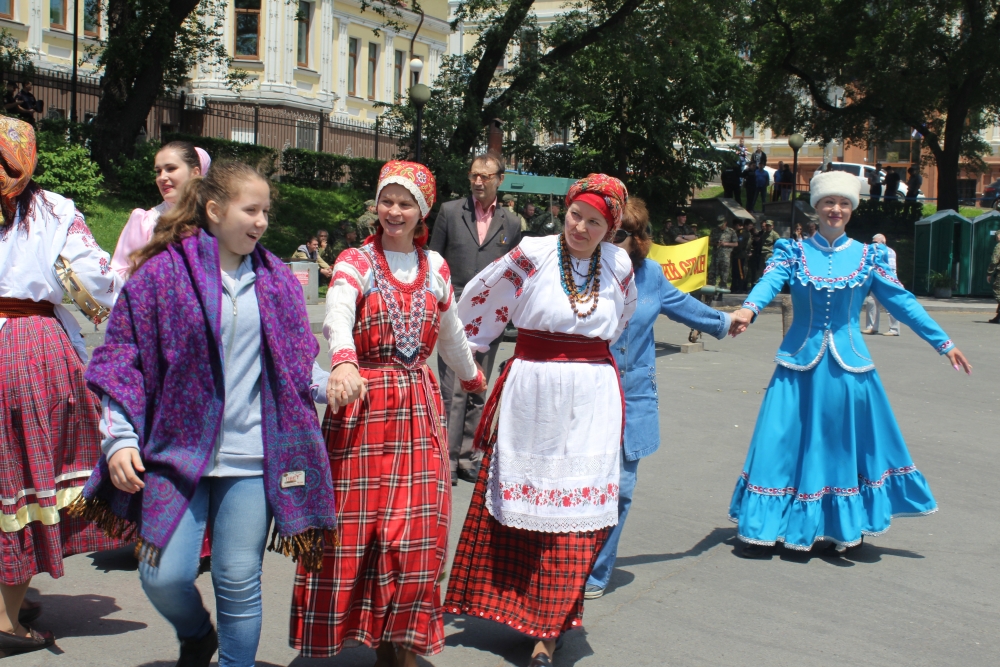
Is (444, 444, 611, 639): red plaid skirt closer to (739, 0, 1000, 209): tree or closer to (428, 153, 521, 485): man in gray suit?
(428, 153, 521, 485): man in gray suit

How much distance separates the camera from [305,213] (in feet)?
78.4

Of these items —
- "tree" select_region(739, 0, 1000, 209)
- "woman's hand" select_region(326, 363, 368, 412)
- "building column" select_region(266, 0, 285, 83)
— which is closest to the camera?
"woman's hand" select_region(326, 363, 368, 412)

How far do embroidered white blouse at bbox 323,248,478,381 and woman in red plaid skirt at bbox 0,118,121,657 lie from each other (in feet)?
3.50

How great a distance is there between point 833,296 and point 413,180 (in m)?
2.82

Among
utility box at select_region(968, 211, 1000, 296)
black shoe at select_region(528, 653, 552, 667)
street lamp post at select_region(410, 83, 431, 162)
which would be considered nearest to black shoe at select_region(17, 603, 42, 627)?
black shoe at select_region(528, 653, 552, 667)

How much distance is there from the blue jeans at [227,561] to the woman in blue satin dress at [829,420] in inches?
123

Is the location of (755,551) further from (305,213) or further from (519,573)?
(305,213)

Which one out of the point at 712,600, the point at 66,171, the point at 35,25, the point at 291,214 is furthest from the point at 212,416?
the point at 35,25

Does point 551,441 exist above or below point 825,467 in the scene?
above

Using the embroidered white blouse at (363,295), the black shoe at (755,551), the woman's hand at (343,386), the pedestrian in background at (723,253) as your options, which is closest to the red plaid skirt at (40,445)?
the embroidered white blouse at (363,295)

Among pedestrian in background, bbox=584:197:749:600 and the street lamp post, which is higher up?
the street lamp post

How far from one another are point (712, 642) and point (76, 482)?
2639mm

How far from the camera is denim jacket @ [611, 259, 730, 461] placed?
4.87m

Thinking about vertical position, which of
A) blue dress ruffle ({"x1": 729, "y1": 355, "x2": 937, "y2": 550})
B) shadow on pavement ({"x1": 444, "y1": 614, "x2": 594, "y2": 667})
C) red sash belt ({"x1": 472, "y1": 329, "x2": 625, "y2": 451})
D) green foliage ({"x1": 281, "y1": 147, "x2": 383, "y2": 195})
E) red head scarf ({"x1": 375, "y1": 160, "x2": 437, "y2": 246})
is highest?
Answer: green foliage ({"x1": 281, "y1": 147, "x2": 383, "y2": 195})
